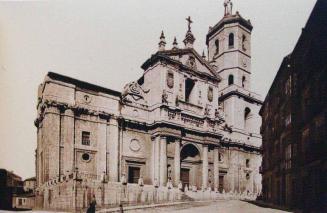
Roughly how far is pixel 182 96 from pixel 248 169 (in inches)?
430

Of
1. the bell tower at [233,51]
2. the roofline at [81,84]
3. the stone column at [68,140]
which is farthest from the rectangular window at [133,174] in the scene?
the bell tower at [233,51]

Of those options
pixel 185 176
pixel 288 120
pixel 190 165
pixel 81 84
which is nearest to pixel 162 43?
pixel 81 84

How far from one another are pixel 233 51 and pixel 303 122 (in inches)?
699

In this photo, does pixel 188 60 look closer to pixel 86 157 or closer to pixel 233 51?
pixel 233 51

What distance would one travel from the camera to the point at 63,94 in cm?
1939

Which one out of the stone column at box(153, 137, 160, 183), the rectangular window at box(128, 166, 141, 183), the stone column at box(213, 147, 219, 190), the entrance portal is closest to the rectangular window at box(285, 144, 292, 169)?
the stone column at box(213, 147, 219, 190)

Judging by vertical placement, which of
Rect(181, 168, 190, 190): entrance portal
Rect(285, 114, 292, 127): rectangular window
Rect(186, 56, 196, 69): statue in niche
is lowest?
Rect(181, 168, 190, 190): entrance portal

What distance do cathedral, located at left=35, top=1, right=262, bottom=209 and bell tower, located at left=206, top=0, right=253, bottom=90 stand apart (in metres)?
0.10

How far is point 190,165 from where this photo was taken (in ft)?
83.9

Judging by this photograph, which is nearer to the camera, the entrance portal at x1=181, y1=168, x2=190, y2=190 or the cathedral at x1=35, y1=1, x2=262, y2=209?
the cathedral at x1=35, y1=1, x2=262, y2=209

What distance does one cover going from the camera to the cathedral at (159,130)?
17984 mm

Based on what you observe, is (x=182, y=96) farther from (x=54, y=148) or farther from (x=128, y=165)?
(x=54, y=148)

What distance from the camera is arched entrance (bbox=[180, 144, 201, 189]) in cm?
2523

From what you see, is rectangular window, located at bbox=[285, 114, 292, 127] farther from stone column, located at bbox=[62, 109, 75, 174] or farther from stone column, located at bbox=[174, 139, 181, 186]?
stone column, located at bbox=[62, 109, 75, 174]
